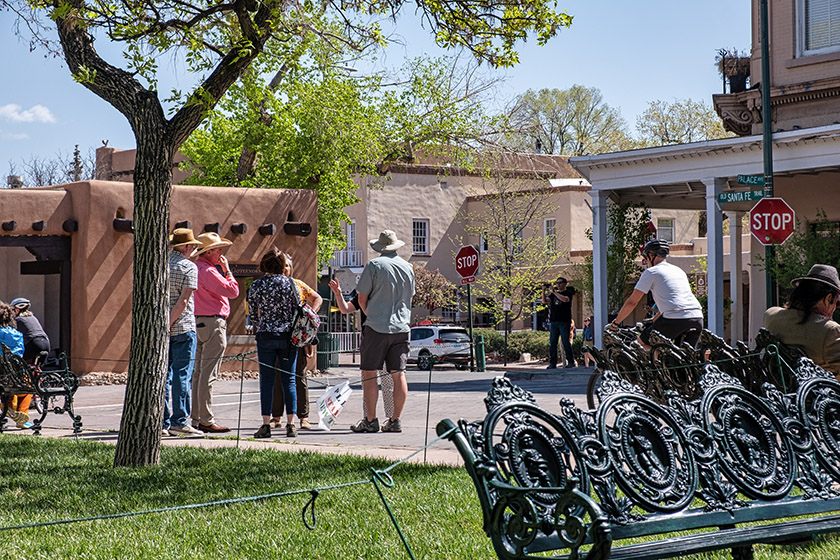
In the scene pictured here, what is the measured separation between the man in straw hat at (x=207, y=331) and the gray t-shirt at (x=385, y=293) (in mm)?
1383

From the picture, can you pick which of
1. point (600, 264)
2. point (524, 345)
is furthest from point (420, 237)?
point (600, 264)

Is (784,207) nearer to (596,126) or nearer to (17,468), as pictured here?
(17,468)

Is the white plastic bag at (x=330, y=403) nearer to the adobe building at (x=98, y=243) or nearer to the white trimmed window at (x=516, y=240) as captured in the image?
the adobe building at (x=98, y=243)

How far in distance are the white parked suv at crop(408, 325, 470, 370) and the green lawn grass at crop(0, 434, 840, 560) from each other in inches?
A: 881

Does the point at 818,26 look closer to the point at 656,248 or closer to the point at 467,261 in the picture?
the point at 467,261

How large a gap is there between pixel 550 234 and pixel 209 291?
120 ft

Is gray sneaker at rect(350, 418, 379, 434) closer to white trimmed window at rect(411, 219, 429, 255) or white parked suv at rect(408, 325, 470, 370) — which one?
white parked suv at rect(408, 325, 470, 370)

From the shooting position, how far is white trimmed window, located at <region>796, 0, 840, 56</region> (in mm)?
21469

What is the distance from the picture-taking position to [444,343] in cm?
3198

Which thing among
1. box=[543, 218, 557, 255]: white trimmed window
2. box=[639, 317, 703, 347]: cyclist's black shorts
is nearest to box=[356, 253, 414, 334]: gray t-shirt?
box=[639, 317, 703, 347]: cyclist's black shorts

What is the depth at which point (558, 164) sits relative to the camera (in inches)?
2030

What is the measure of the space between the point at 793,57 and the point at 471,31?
1420 centimetres

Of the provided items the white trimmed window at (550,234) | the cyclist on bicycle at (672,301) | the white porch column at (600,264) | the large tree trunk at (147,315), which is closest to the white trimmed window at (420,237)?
the white trimmed window at (550,234)

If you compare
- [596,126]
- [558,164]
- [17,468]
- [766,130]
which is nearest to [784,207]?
[766,130]
